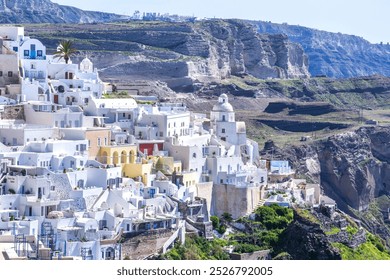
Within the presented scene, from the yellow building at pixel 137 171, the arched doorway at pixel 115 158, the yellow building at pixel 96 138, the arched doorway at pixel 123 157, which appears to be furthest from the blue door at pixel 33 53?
the yellow building at pixel 137 171

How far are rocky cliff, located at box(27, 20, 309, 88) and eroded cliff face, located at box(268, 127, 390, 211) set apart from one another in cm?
2181

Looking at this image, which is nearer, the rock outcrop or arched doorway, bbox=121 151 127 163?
the rock outcrop

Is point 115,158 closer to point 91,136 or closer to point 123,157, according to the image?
point 123,157

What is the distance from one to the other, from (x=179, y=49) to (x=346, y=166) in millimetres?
35652

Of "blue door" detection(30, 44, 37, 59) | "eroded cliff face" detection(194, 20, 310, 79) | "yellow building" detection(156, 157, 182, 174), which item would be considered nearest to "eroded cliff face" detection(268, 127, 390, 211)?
"eroded cliff face" detection(194, 20, 310, 79)

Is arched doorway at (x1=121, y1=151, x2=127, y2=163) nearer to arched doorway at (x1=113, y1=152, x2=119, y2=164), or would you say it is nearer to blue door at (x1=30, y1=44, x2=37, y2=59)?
arched doorway at (x1=113, y1=152, x2=119, y2=164)

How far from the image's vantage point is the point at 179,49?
443ft

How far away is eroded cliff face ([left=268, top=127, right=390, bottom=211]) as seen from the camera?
100 m

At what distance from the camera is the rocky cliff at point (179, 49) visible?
123688mm

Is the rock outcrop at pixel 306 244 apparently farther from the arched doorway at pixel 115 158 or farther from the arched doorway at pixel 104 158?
the arched doorway at pixel 104 158

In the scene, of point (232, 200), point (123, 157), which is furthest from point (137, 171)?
point (232, 200)

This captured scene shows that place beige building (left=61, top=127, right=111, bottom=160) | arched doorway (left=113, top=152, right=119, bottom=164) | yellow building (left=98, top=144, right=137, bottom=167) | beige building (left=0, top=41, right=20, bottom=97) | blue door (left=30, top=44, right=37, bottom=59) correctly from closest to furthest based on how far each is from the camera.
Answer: beige building (left=61, top=127, right=111, bottom=160) → yellow building (left=98, top=144, right=137, bottom=167) → arched doorway (left=113, top=152, right=119, bottom=164) → beige building (left=0, top=41, right=20, bottom=97) → blue door (left=30, top=44, right=37, bottom=59)

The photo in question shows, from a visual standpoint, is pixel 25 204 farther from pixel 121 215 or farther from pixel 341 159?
pixel 341 159

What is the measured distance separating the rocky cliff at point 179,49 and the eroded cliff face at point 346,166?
21.8 m
